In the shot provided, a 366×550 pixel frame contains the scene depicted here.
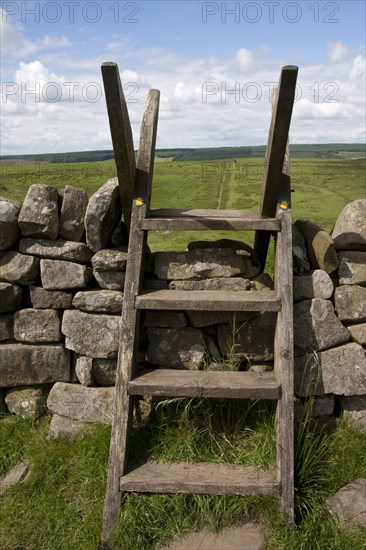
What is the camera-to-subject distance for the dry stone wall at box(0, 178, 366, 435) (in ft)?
12.6

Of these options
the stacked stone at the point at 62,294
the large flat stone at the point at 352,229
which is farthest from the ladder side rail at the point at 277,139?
the stacked stone at the point at 62,294

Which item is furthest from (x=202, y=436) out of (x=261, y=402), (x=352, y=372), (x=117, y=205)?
(x=117, y=205)

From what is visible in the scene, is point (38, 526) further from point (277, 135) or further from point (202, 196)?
point (202, 196)

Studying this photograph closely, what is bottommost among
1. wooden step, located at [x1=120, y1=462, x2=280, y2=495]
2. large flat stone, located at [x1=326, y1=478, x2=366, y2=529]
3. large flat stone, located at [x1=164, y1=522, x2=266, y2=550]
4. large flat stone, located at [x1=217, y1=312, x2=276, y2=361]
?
large flat stone, located at [x1=164, y1=522, x2=266, y2=550]

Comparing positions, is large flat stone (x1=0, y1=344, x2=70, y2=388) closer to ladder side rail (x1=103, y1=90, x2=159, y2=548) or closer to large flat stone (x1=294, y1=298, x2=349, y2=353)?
ladder side rail (x1=103, y1=90, x2=159, y2=548)

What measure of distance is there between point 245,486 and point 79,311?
199cm

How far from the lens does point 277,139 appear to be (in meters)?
3.31

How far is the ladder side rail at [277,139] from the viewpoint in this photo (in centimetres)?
297

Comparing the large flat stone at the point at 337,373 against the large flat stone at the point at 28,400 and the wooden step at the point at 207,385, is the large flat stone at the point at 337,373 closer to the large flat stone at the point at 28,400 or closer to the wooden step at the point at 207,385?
the wooden step at the point at 207,385

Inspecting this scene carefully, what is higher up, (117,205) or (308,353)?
(117,205)

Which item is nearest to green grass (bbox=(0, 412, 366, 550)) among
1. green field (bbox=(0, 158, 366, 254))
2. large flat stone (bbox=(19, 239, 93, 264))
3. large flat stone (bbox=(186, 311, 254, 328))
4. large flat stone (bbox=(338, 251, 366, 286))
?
large flat stone (bbox=(186, 311, 254, 328))

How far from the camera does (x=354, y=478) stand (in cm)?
344

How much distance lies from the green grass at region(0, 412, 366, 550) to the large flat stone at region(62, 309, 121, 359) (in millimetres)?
659

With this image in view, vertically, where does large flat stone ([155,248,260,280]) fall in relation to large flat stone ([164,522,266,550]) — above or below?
above
